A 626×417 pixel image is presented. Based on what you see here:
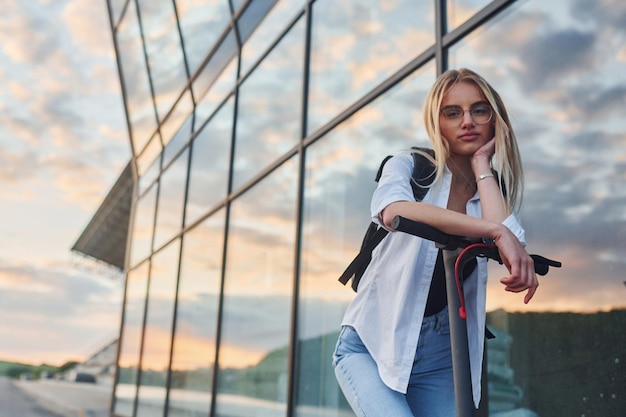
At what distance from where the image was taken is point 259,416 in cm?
550

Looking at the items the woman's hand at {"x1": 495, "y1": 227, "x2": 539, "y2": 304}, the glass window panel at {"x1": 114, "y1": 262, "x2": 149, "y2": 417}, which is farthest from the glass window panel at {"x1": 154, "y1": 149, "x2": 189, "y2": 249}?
the woman's hand at {"x1": 495, "y1": 227, "x2": 539, "y2": 304}

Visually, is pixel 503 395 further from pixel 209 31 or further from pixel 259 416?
pixel 209 31

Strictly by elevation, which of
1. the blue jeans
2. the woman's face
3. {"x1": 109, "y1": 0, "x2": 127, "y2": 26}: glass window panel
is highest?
{"x1": 109, "y1": 0, "x2": 127, "y2": 26}: glass window panel

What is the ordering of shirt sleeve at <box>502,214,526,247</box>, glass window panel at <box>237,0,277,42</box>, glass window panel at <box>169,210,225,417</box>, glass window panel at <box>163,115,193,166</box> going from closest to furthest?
shirt sleeve at <box>502,214,526,247</box> < glass window panel at <box>237,0,277,42</box> < glass window panel at <box>169,210,225,417</box> < glass window panel at <box>163,115,193,166</box>

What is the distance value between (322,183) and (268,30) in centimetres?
245

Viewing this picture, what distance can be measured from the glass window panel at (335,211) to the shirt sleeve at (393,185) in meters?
2.41

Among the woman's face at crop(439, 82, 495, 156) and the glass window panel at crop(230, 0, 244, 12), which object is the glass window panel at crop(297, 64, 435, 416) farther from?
the glass window panel at crop(230, 0, 244, 12)

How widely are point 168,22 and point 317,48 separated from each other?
5.15 metres

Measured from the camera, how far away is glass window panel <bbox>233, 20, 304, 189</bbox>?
590cm

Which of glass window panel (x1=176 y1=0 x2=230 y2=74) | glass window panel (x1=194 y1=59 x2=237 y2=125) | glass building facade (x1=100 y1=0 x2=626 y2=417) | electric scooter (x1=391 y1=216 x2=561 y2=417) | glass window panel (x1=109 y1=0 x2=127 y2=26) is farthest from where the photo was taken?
glass window panel (x1=109 y1=0 x2=127 y2=26)

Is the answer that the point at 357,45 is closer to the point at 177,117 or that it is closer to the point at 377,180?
the point at 377,180

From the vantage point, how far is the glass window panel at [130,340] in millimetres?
10773

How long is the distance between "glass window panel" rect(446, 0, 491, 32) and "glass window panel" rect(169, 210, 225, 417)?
4.16m

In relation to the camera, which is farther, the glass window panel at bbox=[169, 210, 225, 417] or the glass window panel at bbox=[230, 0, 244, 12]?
the glass window panel at bbox=[230, 0, 244, 12]
